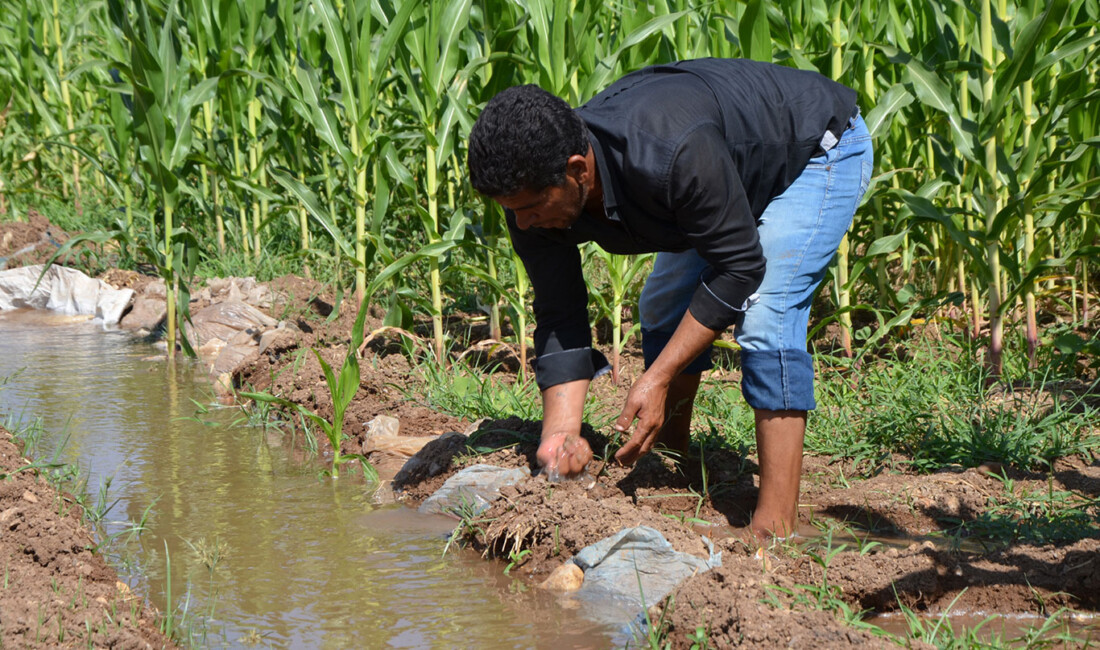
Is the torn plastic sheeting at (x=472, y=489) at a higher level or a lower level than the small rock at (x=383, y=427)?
lower

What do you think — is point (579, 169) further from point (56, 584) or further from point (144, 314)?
point (144, 314)

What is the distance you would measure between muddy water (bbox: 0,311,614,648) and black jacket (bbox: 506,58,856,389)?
0.77 meters

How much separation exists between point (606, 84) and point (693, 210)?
2.63m

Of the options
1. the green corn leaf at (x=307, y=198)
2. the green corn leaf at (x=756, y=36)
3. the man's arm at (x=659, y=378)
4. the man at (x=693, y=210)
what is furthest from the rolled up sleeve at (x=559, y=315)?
the green corn leaf at (x=307, y=198)

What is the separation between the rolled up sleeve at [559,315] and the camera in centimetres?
318

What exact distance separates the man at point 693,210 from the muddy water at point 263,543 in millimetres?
536

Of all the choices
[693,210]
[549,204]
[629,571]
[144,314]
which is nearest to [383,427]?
[629,571]

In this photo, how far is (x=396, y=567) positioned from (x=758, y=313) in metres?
1.26

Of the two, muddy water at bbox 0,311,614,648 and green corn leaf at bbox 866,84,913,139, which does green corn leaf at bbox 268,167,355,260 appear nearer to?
muddy water at bbox 0,311,614,648

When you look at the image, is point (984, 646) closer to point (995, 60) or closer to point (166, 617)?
point (166, 617)

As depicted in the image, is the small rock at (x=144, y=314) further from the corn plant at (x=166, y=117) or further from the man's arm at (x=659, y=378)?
the man's arm at (x=659, y=378)

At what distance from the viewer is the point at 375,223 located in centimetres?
520

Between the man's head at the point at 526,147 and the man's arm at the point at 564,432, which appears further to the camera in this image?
the man's arm at the point at 564,432

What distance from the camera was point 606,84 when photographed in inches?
200
